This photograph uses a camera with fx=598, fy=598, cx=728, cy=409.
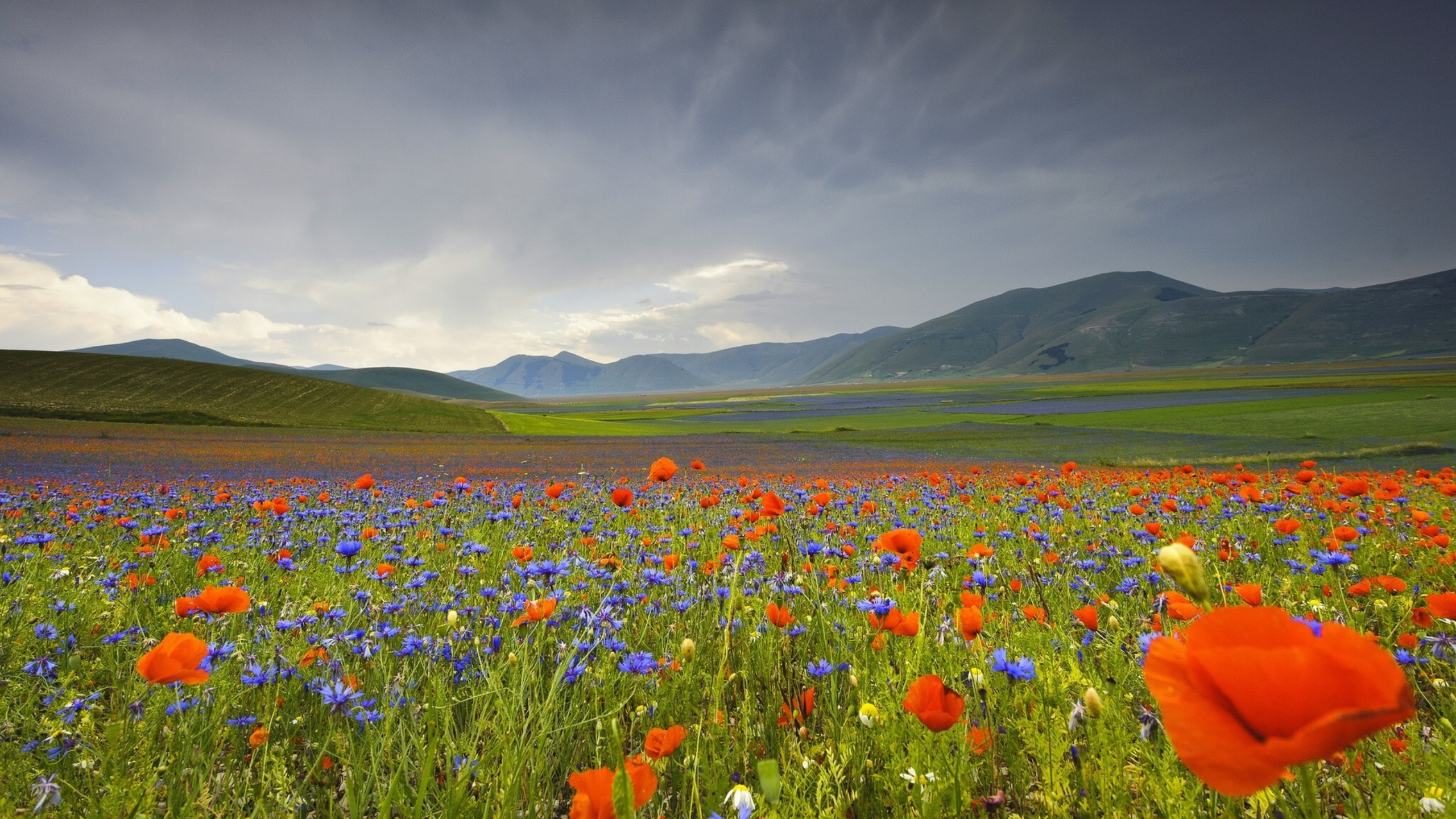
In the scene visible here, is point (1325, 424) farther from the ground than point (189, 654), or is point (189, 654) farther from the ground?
point (189, 654)

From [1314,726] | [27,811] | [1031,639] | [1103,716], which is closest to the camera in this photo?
[1314,726]

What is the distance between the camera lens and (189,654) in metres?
1.83

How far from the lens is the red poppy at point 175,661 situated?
1.67m

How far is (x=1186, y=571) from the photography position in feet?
3.86

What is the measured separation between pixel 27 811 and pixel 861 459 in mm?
23648

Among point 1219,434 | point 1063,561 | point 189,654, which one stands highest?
point 189,654

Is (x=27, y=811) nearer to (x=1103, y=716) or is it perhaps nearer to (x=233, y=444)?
(x=1103, y=716)

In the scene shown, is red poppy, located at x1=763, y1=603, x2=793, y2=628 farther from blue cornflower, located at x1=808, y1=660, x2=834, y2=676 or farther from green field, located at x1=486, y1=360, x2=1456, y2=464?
green field, located at x1=486, y1=360, x2=1456, y2=464

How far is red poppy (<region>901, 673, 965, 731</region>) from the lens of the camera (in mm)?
1731

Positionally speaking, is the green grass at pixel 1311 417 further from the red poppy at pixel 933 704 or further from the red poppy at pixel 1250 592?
the red poppy at pixel 933 704

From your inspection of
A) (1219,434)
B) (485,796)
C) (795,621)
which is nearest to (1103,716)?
(795,621)

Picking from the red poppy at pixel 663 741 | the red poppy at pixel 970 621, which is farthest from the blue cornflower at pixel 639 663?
the red poppy at pixel 970 621

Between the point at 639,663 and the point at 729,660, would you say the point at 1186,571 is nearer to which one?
the point at 639,663

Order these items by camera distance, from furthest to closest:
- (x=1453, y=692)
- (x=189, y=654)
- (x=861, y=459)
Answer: (x=861, y=459) → (x=1453, y=692) → (x=189, y=654)
